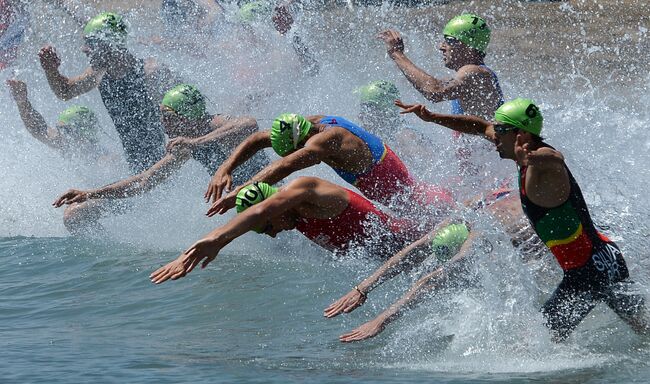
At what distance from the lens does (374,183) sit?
773 cm

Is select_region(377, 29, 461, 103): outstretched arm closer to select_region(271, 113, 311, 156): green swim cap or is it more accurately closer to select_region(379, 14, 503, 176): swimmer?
select_region(379, 14, 503, 176): swimmer

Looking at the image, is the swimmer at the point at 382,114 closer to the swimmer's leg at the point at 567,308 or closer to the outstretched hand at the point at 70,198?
the outstretched hand at the point at 70,198

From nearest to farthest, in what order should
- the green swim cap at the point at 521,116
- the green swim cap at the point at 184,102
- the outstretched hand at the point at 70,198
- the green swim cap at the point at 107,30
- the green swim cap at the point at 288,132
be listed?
the green swim cap at the point at 521,116
the green swim cap at the point at 288,132
the outstretched hand at the point at 70,198
the green swim cap at the point at 184,102
the green swim cap at the point at 107,30

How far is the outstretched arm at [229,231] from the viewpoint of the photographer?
5.84 meters

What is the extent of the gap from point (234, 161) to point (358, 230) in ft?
3.33

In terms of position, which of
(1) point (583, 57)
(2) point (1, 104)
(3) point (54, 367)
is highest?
(2) point (1, 104)

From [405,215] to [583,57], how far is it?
914 centimetres

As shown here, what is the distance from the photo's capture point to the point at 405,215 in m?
7.80

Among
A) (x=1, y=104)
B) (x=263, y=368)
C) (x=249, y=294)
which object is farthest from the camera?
(x=1, y=104)

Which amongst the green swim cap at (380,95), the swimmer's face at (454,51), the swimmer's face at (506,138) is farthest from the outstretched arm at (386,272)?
the green swim cap at (380,95)

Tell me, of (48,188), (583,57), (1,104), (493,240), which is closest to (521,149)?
(493,240)

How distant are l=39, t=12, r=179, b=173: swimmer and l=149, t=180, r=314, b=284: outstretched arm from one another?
460 centimetres

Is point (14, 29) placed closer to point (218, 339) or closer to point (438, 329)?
point (218, 339)

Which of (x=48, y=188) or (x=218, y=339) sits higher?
(x=48, y=188)
